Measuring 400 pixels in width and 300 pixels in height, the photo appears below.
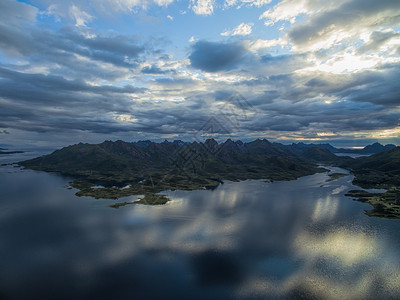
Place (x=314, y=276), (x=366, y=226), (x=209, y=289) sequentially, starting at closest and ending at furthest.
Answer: (x=209, y=289) < (x=314, y=276) < (x=366, y=226)

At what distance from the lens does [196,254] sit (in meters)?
89.9

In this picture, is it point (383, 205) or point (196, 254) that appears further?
point (383, 205)

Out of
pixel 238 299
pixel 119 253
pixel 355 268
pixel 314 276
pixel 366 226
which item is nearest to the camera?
pixel 238 299

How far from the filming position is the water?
6781cm

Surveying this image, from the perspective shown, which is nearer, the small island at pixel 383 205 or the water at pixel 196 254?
the water at pixel 196 254

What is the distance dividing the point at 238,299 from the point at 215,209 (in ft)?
331

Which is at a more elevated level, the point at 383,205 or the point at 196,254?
the point at 196,254

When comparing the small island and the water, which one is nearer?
the water

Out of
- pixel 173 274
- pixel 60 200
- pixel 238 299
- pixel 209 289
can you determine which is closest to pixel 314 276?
pixel 238 299

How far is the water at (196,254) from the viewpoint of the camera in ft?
222

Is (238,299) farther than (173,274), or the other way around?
(173,274)

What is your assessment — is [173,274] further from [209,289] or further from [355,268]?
[355,268]

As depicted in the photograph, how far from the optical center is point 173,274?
7531 cm

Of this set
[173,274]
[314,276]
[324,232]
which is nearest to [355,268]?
[314,276]
